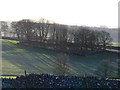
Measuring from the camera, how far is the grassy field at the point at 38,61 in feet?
104

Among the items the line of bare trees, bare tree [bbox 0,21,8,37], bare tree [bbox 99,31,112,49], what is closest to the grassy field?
the line of bare trees

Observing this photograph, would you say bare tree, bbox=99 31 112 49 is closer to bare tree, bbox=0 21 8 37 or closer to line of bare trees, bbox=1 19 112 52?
line of bare trees, bbox=1 19 112 52

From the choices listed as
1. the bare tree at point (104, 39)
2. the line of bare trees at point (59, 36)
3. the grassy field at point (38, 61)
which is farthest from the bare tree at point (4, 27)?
the bare tree at point (104, 39)

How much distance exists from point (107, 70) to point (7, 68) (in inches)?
424

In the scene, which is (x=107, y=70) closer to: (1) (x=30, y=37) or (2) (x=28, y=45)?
(2) (x=28, y=45)

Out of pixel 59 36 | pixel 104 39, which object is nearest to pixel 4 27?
pixel 59 36

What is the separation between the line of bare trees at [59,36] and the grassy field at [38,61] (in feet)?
8.80

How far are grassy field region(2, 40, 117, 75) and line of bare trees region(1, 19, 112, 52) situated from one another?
2.68 meters

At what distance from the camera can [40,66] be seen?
34.0 m

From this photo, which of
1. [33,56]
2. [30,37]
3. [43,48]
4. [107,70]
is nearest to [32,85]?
[107,70]

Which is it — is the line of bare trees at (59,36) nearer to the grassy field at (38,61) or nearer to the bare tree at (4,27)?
the grassy field at (38,61)

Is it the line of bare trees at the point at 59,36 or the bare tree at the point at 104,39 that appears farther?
the bare tree at the point at 104,39

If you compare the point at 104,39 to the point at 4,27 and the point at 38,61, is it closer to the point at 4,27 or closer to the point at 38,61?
the point at 38,61

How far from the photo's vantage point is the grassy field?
3177 cm
